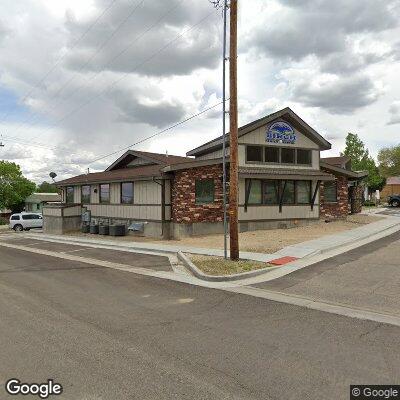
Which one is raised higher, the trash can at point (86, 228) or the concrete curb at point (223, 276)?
the trash can at point (86, 228)

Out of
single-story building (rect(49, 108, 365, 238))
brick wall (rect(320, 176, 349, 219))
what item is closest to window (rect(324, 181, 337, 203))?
single-story building (rect(49, 108, 365, 238))

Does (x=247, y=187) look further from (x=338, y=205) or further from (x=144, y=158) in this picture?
(x=144, y=158)

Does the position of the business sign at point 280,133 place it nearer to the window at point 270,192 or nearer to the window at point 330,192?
the window at point 270,192

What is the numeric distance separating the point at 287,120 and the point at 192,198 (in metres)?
8.23

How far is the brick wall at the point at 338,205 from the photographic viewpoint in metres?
27.0

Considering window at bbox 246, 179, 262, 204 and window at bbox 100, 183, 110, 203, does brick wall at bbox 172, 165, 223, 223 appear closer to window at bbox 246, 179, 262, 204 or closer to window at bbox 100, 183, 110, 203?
window at bbox 246, 179, 262, 204

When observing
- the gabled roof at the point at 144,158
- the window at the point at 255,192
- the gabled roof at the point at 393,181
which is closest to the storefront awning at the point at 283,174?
the window at the point at 255,192

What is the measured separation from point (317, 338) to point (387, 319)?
1.85 meters

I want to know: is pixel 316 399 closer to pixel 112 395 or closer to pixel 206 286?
pixel 112 395

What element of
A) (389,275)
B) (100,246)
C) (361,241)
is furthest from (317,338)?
(100,246)

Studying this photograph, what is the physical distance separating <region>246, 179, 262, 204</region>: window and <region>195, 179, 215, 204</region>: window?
96.5 inches

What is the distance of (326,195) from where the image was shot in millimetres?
27547

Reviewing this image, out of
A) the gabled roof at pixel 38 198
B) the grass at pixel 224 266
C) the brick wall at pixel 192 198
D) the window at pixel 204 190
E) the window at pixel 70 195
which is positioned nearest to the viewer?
the grass at pixel 224 266

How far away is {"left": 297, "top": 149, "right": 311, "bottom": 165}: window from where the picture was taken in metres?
26.1
